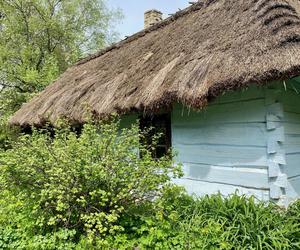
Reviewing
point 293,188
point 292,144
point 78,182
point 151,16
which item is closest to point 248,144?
point 292,144

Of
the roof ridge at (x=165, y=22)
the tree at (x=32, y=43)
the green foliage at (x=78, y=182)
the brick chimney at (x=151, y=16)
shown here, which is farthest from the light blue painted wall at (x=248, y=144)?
the tree at (x=32, y=43)

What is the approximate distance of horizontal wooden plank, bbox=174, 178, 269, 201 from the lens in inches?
164

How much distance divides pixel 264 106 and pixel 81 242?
9.58ft

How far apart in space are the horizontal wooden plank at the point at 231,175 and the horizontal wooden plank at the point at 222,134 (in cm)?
38

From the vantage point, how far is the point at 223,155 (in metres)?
4.66

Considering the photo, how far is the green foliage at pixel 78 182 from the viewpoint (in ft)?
12.2

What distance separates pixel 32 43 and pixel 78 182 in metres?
12.4

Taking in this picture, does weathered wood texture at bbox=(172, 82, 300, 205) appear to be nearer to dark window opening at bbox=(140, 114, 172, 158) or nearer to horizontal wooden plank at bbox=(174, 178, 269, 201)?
horizontal wooden plank at bbox=(174, 178, 269, 201)

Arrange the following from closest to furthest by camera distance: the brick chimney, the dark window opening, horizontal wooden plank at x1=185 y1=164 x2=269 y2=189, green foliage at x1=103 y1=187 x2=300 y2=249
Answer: green foliage at x1=103 y1=187 x2=300 y2=249 < horizontal wooden plank at x1=185 y1=164 x2=269 y2=189 < the dark window opening < the brick chimney

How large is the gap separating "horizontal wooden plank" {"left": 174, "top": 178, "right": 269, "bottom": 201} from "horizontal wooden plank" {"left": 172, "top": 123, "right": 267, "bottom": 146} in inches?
25.3

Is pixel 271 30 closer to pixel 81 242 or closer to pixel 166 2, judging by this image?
pixel 81 242

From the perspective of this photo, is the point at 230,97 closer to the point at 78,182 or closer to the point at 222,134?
the point at 222,134

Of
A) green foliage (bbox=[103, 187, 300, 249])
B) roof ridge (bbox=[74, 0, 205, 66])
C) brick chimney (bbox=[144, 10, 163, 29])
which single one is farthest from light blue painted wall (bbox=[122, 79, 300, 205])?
brick chimney (bbox=[144, 10, 163, 29])

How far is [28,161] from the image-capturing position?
3975 mm
